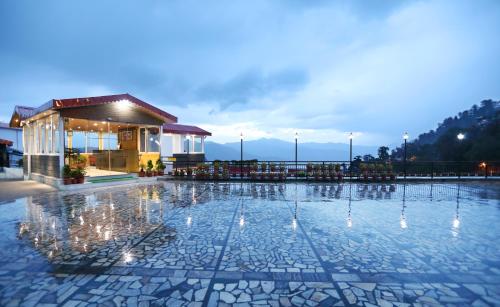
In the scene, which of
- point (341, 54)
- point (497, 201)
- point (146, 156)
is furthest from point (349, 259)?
point (341, 54)

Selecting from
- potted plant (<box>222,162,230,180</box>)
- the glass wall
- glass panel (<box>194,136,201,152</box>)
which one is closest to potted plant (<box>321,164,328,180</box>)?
potted plant (<box>222,162,230,180</box>)

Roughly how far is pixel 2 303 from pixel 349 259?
14.4ft

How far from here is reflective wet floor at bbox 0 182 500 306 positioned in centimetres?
267

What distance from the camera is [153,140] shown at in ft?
47.5

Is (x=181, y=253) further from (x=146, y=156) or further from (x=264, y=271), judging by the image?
(x=146, y=156)

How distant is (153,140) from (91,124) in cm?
402

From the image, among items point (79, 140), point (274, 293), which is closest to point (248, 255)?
point (274, 293)

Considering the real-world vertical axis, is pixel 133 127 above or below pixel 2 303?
above

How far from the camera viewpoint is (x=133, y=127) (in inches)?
566

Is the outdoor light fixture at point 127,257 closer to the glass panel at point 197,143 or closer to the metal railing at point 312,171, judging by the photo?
the metal railing at point 312,171

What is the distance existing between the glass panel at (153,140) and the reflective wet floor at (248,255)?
7.50 metres

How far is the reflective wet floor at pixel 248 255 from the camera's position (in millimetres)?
2670

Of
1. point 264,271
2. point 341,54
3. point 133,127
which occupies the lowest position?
point 264,271

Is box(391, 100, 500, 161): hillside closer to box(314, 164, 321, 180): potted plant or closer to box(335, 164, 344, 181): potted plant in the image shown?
box(335, 164, 344, 181): potted plant
